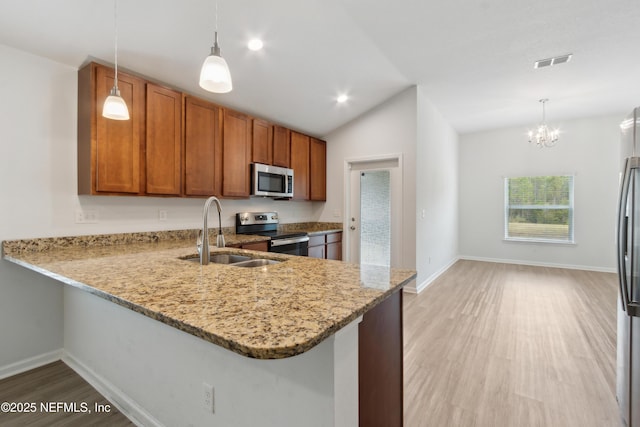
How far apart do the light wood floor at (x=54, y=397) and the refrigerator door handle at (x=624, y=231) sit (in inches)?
107

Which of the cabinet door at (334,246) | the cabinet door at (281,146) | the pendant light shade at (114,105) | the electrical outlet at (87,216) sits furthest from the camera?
the cabinet door at (334,246)

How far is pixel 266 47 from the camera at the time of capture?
276 centimetres

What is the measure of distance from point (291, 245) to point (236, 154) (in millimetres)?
1265

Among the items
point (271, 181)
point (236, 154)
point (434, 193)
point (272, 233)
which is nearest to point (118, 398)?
point (272, 233)

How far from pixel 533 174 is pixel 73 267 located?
715 centimetres

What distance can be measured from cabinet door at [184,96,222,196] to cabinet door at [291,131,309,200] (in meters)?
1.30

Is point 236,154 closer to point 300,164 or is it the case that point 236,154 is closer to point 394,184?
point 300,164

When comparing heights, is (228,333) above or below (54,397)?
above

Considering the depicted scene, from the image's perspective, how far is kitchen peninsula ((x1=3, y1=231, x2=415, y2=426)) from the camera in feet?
2.62

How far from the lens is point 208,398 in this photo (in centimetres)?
130

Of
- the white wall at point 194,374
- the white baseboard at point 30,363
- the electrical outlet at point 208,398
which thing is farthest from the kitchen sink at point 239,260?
the white baseboard at point 30,363

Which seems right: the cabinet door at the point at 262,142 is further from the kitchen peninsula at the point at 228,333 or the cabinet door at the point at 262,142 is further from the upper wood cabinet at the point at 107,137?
the kitchen peninsula at the point at 228,333

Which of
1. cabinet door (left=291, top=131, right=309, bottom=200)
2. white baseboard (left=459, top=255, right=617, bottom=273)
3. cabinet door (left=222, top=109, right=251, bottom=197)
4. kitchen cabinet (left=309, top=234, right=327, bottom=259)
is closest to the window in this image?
white baseboard (left=459, top=255, right=617, bottom=273)

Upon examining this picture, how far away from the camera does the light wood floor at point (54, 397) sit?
171 centimetres
